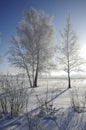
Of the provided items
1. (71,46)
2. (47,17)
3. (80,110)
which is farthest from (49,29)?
(80,110)

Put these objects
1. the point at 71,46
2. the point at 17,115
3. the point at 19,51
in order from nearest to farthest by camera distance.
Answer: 1. the point at 17,115
2. the point at 19,51
3. the point at 71,46

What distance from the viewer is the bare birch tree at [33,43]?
17047 millimetres

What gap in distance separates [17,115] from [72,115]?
1453mm

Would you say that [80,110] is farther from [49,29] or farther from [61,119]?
[49,29]

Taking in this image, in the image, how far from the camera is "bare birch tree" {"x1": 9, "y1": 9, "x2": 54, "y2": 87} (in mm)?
17047

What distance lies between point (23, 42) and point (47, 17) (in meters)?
3.81

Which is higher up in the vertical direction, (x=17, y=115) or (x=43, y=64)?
(x=43, y=64)

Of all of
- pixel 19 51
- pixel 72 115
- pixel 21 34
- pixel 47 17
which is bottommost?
pixel 72 115

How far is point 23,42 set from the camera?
56.5 ft

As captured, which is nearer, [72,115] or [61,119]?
[61,119]

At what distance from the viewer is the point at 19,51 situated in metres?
17.1

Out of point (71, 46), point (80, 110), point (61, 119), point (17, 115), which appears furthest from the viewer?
point (71, 46)

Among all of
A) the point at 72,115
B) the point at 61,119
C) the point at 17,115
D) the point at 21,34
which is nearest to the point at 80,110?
the point at 72,115

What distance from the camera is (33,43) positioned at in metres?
17.4
